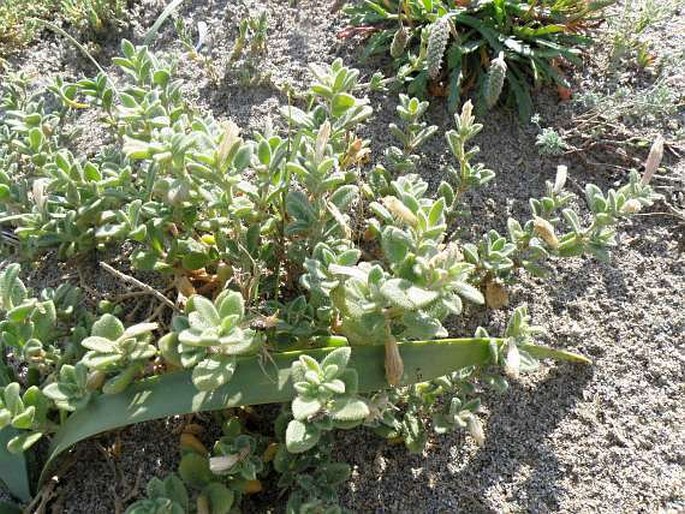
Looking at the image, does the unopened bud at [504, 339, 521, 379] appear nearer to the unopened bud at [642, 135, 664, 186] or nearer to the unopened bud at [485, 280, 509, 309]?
the unopened bud at [485, 280, 509, 309]

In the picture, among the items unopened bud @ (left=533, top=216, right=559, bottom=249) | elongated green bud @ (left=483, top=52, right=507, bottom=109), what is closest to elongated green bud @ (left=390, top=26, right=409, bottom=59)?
elongated green bud @ (left=483, top=52, right=507, bottom=109)

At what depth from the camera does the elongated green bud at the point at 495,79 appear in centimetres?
223

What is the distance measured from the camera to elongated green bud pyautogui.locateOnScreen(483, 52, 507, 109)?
223 cm

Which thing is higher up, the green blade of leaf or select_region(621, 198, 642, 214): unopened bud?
select_region(621, 198, 642, 214): unopened bud

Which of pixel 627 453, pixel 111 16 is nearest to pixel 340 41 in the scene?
pixel 111 16

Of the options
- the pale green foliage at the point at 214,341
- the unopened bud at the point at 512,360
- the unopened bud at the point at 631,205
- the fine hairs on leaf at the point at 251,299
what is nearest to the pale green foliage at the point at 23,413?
the fine hairs on leaf at the point at 251,299

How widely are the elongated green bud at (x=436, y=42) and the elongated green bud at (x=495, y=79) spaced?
195mm

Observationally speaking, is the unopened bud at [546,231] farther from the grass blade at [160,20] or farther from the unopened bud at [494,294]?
the grass blade at [160,20]

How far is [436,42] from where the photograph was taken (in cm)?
216

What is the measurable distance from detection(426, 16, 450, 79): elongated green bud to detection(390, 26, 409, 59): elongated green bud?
0.48ft

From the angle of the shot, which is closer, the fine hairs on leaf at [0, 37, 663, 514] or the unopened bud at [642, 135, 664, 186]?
the fine hairs on leaf at [0, 37, 663, 514]

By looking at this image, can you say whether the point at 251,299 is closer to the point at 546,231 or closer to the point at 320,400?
the point at 320,400

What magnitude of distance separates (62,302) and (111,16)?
1.47 m

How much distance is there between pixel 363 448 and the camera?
1845mm
